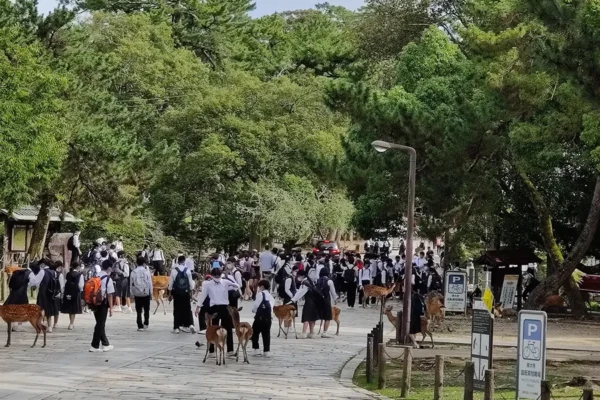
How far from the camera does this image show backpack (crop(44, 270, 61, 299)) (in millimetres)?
22922

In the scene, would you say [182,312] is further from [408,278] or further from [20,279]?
[408,278]

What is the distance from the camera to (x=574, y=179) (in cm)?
3684

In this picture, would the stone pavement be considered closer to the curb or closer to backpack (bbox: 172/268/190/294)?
the curb

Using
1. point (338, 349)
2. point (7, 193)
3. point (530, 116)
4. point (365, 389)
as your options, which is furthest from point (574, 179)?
point (365, 389)

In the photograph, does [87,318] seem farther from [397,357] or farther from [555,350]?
[555,350]

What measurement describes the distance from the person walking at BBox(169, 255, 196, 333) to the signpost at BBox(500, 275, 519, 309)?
1379cm

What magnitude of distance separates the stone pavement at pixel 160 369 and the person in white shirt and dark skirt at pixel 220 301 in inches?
24.9

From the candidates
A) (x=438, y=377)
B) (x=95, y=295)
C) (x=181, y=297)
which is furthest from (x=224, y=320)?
(x=438, y=377)

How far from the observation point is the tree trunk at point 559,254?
31.7 m

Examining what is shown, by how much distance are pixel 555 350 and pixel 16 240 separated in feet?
63.6

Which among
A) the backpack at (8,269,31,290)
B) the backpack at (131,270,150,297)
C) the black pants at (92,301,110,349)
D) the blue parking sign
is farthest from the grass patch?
the backpack at (8,269,31,290)

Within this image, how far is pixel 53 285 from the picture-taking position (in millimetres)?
22969

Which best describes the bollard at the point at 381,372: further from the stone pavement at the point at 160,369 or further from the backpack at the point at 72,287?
the backpack at the point at 72,287

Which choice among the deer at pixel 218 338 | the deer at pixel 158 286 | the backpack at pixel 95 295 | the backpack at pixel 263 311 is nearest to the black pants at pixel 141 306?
the backpack at pixel 95 295
